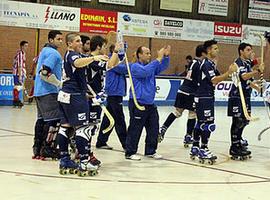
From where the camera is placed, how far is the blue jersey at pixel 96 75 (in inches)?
333

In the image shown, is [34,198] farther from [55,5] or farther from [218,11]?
[218,11]

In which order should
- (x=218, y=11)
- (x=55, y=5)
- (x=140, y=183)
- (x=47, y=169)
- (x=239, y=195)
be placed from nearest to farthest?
(x=239, y=195) < (x=140, y=183) < (x=47, y=169) < (x=55, y=5) < (x=218, y=11)

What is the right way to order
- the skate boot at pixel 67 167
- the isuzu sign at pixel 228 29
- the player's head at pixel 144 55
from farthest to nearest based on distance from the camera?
the isuzu sign at pixel 228 29, the player's head at pixel 144 55, the skate boot at pixel 67 167

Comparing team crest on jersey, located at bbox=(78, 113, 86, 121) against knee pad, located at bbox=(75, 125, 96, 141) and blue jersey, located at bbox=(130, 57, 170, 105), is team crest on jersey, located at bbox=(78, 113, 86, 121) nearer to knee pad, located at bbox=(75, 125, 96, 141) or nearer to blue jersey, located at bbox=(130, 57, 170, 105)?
knee pad, located at bbox=(75, 125, 96, 141)

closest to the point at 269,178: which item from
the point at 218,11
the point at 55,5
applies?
the point at 55,5

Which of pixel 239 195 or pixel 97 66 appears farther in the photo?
pixel 97 66

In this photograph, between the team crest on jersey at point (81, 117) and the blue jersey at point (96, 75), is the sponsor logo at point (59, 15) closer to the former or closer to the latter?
the blue jersey at point (96, 75)

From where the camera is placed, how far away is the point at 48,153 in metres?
8.52

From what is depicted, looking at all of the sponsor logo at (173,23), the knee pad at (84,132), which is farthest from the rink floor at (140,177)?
the sponsor logo at (173,23)

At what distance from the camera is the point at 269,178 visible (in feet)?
25.5

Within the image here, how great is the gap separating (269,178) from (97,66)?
2.93m

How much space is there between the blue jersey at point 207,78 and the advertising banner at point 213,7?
16837mm

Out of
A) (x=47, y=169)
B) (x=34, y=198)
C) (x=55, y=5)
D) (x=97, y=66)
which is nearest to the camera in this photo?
(x=34, y=198)

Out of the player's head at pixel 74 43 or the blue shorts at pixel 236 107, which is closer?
the player's head at pixel 74 43
